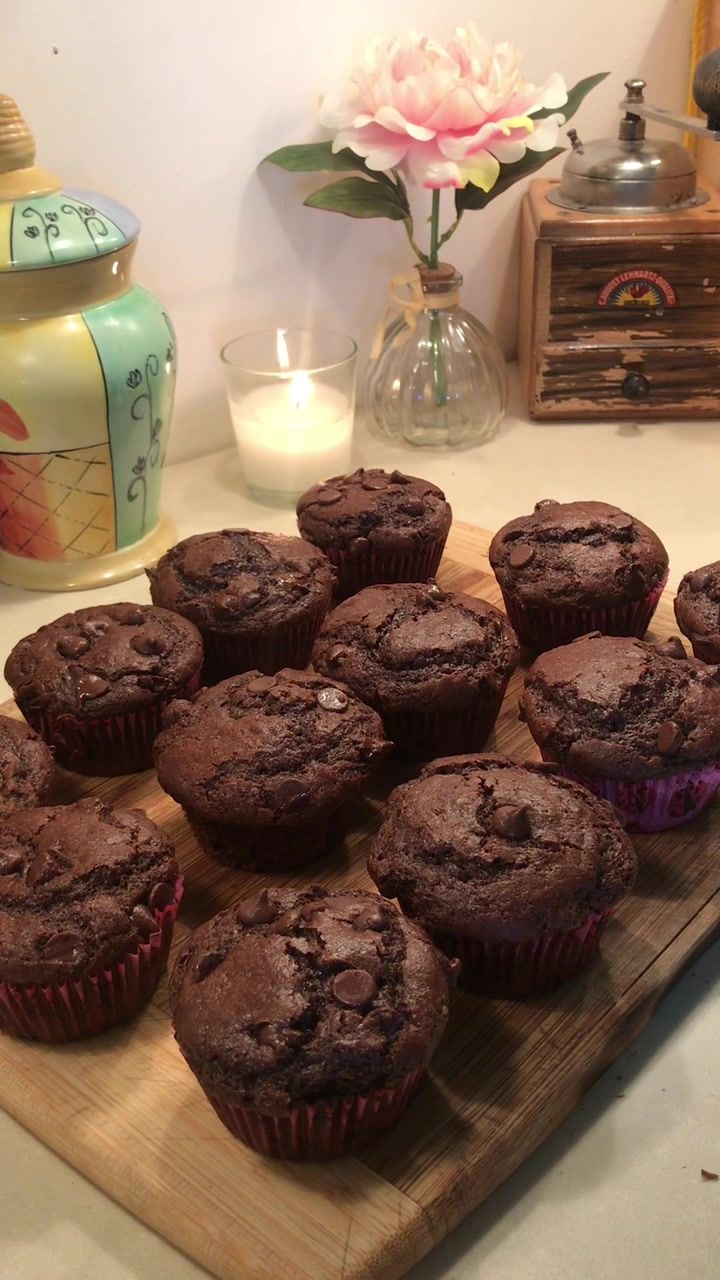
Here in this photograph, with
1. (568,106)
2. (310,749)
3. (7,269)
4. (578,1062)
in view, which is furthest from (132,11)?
(578,1062)

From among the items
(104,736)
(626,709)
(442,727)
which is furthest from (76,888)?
(626,709)

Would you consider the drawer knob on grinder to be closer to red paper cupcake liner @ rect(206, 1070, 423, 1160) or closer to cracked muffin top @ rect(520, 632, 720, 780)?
cracked muffin top @ rect(520, 632, 720, 780)

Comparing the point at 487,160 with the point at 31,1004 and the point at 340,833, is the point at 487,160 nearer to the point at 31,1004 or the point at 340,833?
the point at 340,833

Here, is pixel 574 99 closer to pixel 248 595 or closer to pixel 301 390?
pixel 301 390

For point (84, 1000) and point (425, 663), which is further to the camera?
point (425, 663)

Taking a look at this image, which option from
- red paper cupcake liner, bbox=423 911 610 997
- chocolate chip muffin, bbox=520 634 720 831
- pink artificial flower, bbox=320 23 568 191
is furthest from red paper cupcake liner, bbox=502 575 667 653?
pink artificial flower, bbox=320 23 568 191

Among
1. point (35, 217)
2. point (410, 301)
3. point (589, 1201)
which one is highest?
point (35, 217)
